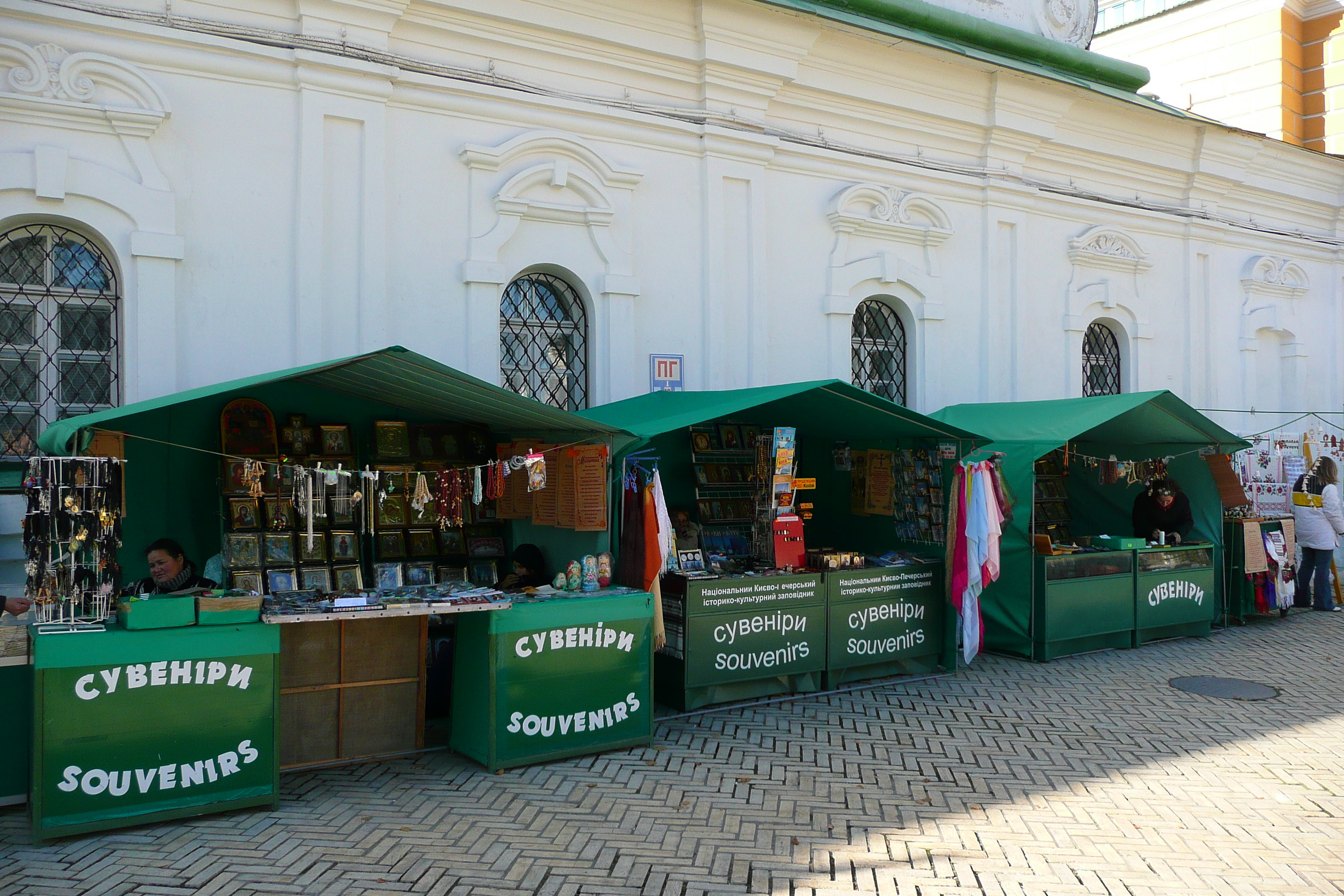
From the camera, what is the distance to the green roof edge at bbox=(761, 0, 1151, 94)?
1124 cm

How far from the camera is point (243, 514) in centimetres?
792

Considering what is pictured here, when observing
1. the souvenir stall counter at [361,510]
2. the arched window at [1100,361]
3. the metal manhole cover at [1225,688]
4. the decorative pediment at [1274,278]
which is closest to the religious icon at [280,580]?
the souvenir stall counter at [361,510]

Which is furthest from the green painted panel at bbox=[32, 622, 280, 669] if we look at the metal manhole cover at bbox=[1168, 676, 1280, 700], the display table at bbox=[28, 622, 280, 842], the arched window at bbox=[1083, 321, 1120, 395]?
the arched window at bbox=[1083, 321, 1120, 395]

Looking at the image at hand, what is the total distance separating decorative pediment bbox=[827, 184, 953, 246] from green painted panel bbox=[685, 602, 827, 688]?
4.84 metres

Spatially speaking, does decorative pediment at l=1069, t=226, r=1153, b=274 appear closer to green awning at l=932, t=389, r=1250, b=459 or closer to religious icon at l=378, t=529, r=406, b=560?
green awning at l=932, t=389, r=1250, b=459

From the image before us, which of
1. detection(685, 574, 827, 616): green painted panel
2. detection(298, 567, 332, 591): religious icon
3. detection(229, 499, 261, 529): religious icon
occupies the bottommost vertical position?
detection(685, 574, 827, 616): green painted panel

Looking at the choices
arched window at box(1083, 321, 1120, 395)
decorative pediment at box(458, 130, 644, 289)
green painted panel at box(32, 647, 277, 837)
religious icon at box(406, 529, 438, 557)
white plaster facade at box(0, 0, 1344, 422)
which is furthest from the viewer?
arched window at box(1083, 321, 1120, 395)

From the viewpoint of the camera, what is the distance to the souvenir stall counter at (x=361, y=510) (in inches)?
260

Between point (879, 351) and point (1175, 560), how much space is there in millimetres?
3977

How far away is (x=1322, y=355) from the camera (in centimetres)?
1641

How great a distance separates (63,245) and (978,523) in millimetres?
7929

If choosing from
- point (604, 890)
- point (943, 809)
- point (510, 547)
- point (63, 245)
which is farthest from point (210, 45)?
point (943, 809)

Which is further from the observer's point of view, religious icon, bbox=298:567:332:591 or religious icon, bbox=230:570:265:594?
religious icon, bbox=298:567:332:591

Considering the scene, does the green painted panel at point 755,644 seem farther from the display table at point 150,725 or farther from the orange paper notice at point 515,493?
the display table at point 150,725
